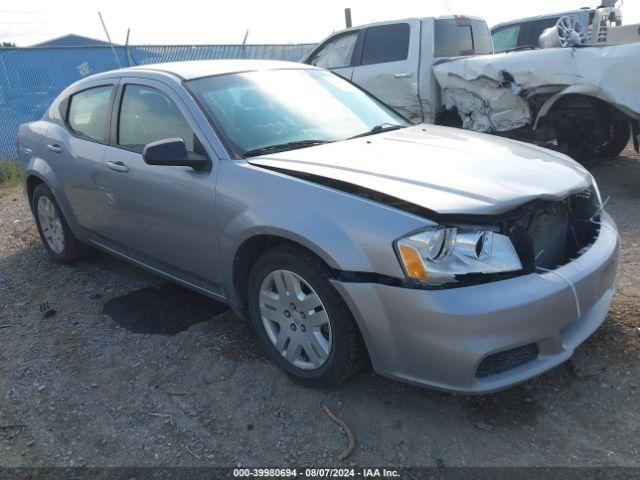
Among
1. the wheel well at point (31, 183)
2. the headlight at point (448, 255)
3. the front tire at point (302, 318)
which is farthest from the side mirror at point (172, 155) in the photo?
the wheel well at point (31, 183)

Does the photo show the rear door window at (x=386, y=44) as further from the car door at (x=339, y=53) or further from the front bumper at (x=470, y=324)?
the front bumper at (x=470, y=324)

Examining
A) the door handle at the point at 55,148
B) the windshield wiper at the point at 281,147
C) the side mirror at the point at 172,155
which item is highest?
the side mirror at the point at 172,155

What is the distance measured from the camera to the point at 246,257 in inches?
121

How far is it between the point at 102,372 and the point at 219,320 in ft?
2.63

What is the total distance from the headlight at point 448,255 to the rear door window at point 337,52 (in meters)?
6.38

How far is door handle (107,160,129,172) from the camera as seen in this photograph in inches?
146

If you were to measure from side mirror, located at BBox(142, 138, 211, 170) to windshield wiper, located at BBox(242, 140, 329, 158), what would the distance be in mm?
241

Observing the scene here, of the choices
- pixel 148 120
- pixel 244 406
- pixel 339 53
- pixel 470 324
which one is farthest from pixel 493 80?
pixel 244 406

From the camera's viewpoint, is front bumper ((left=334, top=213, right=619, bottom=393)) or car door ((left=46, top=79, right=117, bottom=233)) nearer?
front bumper ((left=334, top=213, right=619, bottom=393))

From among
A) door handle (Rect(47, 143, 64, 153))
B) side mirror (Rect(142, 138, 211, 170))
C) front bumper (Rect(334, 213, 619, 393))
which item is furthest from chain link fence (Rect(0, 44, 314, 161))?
front bumper (Rect(334, 213, 619, 393))

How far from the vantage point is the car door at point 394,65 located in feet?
25.0

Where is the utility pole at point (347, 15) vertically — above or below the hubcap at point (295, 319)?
above

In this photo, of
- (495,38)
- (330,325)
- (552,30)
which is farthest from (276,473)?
(495,38)

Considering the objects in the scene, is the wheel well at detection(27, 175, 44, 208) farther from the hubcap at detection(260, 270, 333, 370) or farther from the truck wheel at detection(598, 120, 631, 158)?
the truck wheel at detection(598, 120, 631, 158)
